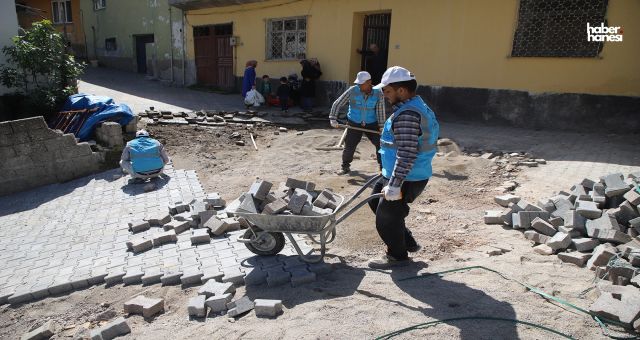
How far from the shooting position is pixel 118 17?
2164 centimetres

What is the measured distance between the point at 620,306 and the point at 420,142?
1.78m

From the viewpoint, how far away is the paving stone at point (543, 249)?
4.05 metres

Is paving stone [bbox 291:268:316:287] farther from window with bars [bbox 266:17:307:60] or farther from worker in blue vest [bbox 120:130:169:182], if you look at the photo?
window with bars [bbox 266:17:307:60]

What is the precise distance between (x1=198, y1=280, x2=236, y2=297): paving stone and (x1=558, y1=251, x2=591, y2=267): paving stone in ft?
9.89

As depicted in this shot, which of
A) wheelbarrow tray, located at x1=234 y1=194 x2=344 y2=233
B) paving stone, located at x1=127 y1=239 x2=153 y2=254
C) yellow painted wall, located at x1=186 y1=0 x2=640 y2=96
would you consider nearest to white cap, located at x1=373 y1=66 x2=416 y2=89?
wheelbarrow tray, located at x1=234 y1=194 x2=344 y2=233

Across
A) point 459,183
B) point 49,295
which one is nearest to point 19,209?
point 49,295

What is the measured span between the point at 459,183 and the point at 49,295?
556 cm

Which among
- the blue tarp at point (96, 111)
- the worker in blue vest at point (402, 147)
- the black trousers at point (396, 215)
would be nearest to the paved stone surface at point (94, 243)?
the black trousers at point (396, 215)

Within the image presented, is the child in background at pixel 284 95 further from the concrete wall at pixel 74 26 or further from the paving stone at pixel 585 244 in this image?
the concrete wall at pixel 74 26

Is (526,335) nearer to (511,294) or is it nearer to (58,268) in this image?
(511,294)

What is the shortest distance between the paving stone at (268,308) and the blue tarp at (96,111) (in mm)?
6825

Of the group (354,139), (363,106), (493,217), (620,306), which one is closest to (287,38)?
(354,139)

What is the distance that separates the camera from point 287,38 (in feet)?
48.2

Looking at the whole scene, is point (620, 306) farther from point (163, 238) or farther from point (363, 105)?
point (363, 105)
